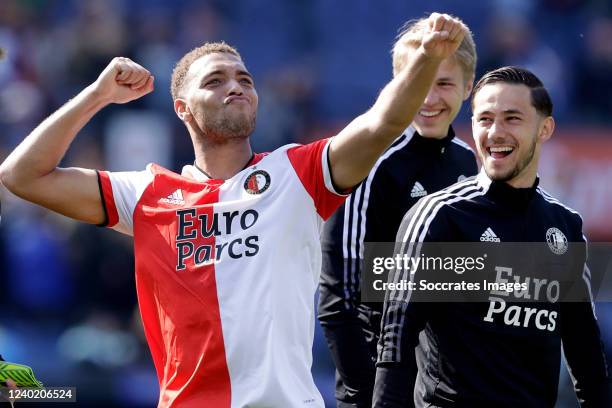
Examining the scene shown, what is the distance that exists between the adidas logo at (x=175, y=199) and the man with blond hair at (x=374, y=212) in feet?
3.21

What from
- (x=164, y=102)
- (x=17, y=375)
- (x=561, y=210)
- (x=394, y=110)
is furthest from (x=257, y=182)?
(x=164, y=102)

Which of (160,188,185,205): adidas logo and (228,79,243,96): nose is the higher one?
(228,79,243,96): nose

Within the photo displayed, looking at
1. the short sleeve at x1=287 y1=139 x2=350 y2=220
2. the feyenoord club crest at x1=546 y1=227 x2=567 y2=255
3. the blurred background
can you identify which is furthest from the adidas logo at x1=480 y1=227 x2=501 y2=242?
the blurred background

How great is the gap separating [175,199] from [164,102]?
6.78 m

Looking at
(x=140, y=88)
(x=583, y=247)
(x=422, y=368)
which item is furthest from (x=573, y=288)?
(x=140, y=88)

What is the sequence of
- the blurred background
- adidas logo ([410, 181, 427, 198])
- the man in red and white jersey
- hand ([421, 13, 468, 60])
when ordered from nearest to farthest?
hand ([421, 13, 468, 60]), the man in red and white jersey, adidas logo ([410, 181, 427, 198]), the blurred background

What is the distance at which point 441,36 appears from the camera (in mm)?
4012

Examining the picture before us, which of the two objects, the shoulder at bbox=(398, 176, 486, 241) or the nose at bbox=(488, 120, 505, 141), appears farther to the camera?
the nose at bbox=(488, 120, 505, 141)

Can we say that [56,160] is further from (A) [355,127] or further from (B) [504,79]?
(B) [504,79]

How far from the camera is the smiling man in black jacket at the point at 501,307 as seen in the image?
4.61 metres

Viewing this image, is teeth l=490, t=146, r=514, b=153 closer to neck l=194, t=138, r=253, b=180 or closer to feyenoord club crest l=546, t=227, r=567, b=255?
feyenoord club crest l=546, t=227, r=567, b=255

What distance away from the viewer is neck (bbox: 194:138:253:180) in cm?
471

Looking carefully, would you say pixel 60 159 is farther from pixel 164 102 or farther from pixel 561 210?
pixel 164 102

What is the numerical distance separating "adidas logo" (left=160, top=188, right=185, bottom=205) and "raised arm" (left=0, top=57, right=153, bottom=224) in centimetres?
28
